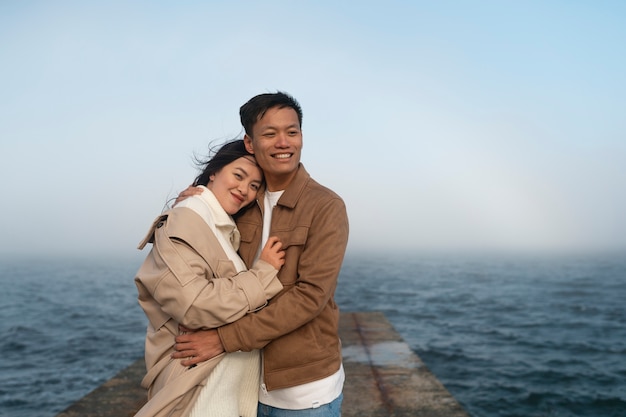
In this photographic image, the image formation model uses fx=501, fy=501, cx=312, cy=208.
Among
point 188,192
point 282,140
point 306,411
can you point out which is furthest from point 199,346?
point 282,140

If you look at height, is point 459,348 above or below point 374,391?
below

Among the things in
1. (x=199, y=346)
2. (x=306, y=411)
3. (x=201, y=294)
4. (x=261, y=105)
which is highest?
(x=261, y=105)

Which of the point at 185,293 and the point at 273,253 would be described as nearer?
the point at 185,293

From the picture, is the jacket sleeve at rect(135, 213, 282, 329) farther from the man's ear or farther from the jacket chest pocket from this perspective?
the man's ear

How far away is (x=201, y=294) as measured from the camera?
2049mm

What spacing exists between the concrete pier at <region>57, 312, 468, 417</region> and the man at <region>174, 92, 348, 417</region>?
2.89m

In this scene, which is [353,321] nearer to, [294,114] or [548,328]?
[294,114]

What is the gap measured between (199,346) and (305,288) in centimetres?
51

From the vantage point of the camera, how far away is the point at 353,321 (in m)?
10.5

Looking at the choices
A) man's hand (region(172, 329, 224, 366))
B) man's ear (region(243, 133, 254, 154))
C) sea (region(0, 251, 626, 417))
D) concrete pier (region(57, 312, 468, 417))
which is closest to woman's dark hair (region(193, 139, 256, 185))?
man's ear (region(243, 133, 254, 154))

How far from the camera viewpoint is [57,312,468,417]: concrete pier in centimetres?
512

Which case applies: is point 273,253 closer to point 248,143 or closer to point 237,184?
point 237,184

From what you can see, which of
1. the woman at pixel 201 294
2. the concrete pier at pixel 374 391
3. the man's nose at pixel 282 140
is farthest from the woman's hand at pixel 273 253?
the concrete pier at pixel 374 391

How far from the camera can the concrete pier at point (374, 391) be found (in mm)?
5117
